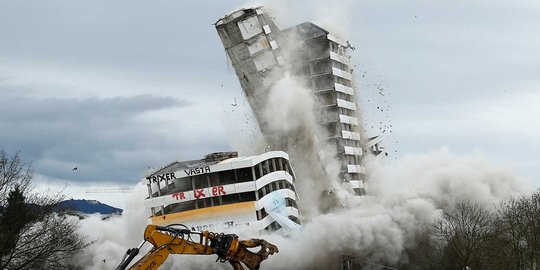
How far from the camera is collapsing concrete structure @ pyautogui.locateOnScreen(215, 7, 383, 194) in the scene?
8575 cm

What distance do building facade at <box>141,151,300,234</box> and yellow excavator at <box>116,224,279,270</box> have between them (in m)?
36.4

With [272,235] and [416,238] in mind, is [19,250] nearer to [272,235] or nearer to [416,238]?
[272,235]

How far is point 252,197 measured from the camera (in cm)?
7775

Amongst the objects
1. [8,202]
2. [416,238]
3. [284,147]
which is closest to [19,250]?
[8,202]

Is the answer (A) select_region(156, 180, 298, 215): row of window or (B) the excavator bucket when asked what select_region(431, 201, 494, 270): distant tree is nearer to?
→ (A) select_region(156, 180, 298, 215): row of window

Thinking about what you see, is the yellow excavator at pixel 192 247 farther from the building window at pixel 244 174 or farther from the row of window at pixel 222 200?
the row of window at pixel 222 200

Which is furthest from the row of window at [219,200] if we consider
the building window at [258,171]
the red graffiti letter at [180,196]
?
the building window at [258,171]

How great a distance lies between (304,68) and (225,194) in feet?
76.9

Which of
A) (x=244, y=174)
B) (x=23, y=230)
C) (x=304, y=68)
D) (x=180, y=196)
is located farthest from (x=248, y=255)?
(x=304, y=68)

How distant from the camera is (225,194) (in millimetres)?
76875

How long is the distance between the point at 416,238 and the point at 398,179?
13.6 meters

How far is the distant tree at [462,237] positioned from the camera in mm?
78562

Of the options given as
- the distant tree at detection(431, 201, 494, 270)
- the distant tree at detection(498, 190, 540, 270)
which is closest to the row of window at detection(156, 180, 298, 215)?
the distant tree at detection(431, 201, 494, 270)

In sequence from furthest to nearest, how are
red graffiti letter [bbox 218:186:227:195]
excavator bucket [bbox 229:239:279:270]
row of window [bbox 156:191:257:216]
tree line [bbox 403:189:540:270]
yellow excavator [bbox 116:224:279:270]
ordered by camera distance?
tree line [bbox 403:189:540:270]
row of window [bbox 156:191:257:216]
red graffiti letter [bbox 218:186:227:195]
excavator bucket [bbox 229:239:279:270]
yellow excavator [bbox 116:224:279:270]
